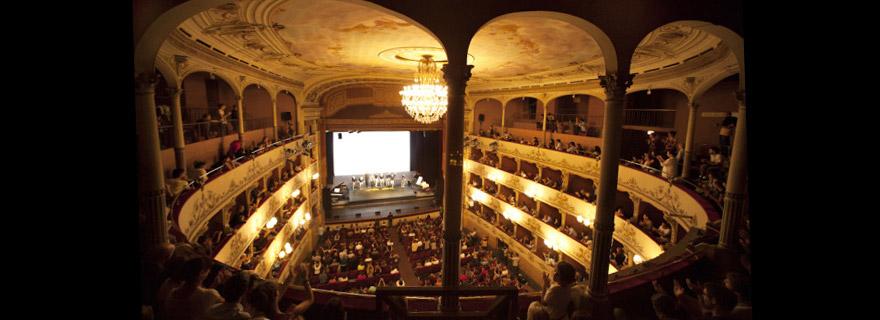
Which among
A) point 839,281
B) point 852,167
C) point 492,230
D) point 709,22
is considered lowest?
point 492,230

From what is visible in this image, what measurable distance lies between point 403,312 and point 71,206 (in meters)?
2.69

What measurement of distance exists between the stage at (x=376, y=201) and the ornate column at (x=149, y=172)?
1502cm

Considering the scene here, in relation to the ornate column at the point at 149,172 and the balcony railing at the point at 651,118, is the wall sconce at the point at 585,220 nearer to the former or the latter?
the balcony railing at the point at 651,118

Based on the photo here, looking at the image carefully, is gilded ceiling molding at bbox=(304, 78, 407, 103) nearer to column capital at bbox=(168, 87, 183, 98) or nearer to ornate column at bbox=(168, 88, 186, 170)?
ornate column at bbox=(168, 88, 186, 170)

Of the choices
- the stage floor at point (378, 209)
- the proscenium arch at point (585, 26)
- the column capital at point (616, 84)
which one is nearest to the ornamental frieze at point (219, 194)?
the proscenium arch at point (585, 26)

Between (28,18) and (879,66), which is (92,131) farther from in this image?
(879,66)

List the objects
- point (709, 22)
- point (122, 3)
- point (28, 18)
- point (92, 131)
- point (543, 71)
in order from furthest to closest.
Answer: point (543, 71)
point (709, 22)
point (122, 3)
point (92, 131)
point (28, 18)

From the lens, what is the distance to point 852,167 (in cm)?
106

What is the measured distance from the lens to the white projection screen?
21.8 metres

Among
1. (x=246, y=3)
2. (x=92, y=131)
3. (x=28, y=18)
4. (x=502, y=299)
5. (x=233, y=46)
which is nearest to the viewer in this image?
(x=28, y=18)

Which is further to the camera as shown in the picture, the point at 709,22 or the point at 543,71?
the point at 543,71

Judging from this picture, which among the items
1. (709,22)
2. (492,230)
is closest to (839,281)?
(709,22)

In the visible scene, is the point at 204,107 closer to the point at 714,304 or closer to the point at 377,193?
the point at 714,304

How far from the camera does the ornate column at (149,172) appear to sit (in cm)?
415
